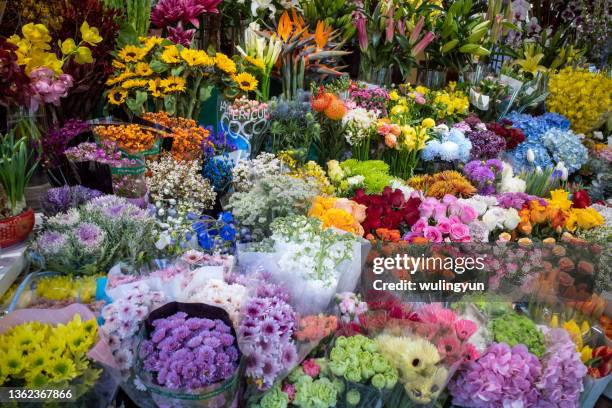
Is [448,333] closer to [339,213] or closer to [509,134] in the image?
[339,213]

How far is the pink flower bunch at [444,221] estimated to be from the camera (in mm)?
2086

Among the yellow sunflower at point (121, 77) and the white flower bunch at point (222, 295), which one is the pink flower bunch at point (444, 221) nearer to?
the white flower bunch at point (222, 295)

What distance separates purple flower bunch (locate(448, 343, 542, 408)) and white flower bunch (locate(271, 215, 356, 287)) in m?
0.52

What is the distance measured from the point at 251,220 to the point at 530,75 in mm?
3247

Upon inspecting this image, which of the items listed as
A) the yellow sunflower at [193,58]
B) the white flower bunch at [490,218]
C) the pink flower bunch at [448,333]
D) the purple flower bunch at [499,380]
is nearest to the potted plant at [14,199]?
the yellow sunflower at [193,58]

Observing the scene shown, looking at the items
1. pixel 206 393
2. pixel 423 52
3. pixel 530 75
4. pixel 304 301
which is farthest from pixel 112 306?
pixel 530 75

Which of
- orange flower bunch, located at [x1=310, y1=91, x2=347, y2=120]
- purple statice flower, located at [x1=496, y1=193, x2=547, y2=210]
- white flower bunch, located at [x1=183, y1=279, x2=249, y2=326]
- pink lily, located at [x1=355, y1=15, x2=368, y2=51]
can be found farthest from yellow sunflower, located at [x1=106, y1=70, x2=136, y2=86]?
purple statice flower, located at [x1=496, y1=193, x2=547, y2=210]

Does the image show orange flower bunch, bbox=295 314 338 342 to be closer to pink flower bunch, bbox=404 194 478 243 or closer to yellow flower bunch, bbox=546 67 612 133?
pink flower bunch, bbox=404 194 478 243

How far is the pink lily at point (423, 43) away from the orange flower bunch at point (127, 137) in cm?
219

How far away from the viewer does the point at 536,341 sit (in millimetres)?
1572

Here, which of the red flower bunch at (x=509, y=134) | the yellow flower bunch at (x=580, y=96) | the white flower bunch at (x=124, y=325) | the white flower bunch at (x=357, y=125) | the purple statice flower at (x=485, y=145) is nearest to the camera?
the white flower bunch at (x=124, y=325)

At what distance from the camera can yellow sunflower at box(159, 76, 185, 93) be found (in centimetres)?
257

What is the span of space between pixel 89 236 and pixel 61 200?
0.40 m

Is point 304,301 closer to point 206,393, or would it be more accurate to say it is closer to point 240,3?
point 206,393
